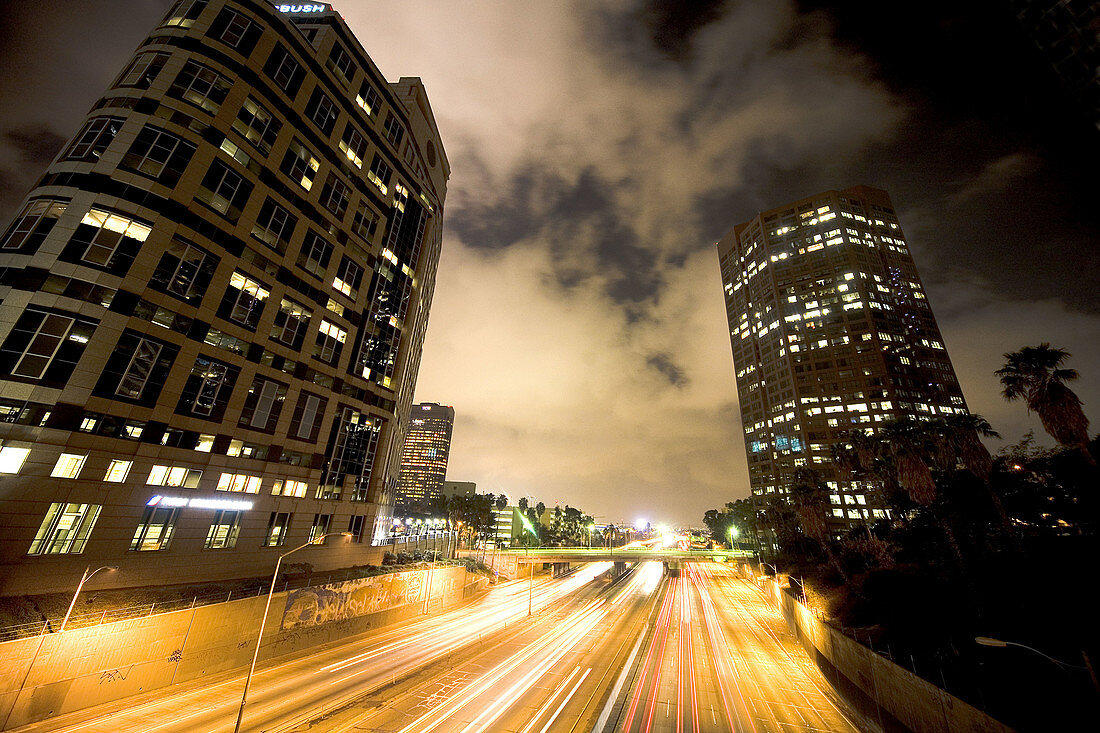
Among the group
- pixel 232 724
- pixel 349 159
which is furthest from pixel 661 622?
pixel 349 159

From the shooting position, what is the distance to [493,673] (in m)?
32.0

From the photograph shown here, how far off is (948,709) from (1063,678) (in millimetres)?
5000

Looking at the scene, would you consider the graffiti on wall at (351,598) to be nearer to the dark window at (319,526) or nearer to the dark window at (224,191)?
the dark window at (319,526)

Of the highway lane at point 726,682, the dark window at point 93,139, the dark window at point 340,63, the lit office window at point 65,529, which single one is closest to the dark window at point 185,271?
the dark window at point 93,139

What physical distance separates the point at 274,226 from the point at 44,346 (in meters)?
22.1

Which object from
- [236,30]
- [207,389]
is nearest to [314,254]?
[207,389]

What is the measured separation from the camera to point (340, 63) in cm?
5569

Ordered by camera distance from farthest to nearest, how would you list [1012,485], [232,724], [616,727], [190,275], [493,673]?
[1012,485]
[190,275]
[493,673]
[616,727]
[232,724]

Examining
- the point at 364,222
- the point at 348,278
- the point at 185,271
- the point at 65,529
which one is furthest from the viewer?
the point at 364,222

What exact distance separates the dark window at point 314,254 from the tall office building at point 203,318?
0.25 m

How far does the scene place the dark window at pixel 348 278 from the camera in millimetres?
52531

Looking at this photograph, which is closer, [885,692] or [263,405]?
[885,692]

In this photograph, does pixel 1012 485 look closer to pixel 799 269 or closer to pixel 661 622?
pixel 661 622

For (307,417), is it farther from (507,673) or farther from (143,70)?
(143,70)
